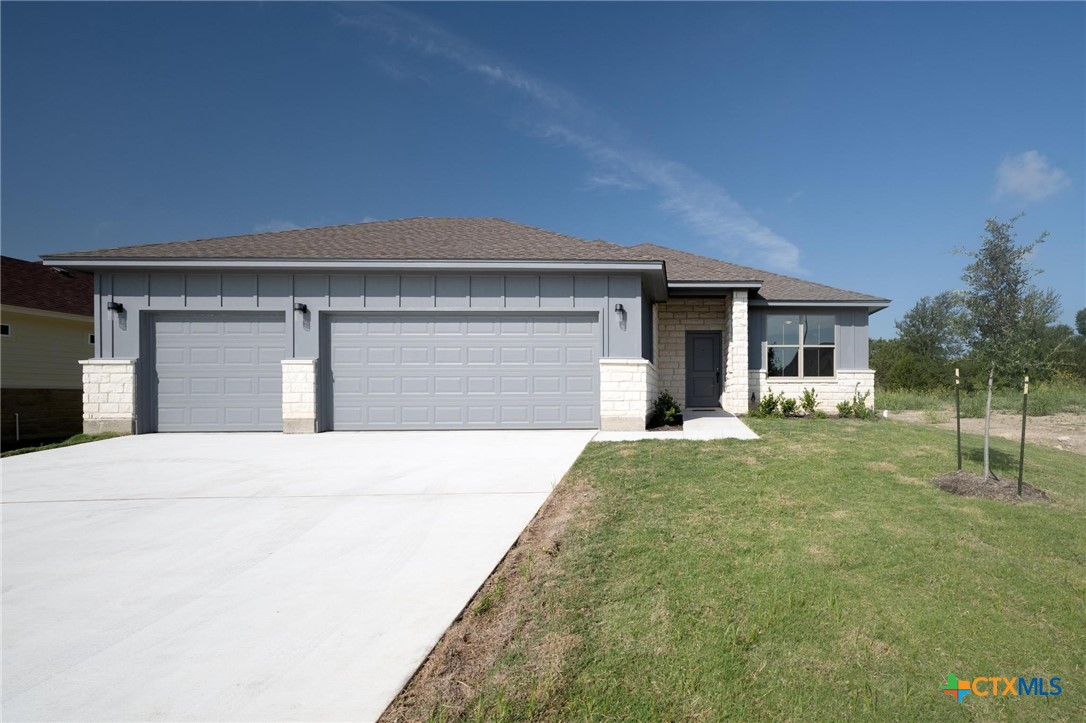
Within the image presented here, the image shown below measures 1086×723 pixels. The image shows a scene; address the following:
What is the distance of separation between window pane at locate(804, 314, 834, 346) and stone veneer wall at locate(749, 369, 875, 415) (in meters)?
0.95

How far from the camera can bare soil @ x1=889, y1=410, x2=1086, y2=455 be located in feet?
34.3

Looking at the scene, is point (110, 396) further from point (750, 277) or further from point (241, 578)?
point (750, 277)

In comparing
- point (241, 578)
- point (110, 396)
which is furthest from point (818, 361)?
point (110, 396)

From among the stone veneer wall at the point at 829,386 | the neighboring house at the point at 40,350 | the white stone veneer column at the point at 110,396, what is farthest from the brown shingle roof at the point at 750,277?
the neighboring house at the point at 40,350

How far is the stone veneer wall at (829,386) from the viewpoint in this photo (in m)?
14.0

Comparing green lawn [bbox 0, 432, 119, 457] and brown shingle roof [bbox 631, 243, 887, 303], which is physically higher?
brown shingle roof [bbox 631, 243, 887, 303]

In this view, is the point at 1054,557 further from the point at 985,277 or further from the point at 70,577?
the point at 70,577

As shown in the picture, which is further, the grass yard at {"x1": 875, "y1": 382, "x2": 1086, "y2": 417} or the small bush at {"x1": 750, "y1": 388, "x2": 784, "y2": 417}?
the grass yard at {"x1": 875, "y1": 382, "x2": 1086, "y2": 417}

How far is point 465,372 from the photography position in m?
10.9

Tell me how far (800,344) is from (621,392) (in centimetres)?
681

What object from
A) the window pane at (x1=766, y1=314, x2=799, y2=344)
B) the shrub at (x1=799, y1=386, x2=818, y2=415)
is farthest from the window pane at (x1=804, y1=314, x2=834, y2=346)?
the shrub at (x1=799, y1=386, x2=818, y2=415)

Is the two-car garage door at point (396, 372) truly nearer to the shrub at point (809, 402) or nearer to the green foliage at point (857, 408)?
the shrub at point (809, 402)

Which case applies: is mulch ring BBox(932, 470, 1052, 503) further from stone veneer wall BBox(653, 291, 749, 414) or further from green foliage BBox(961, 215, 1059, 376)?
stone veneer wall BBox(653, 291, 749, 414)

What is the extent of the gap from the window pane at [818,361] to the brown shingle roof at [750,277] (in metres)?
1.43
